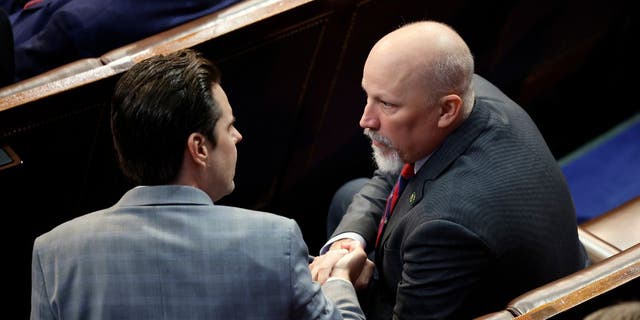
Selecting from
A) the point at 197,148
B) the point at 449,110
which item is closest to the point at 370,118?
the point at 449,110

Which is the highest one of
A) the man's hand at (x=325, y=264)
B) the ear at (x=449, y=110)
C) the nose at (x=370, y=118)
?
the ear at (x=449, y=110)

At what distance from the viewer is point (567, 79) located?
10.3 ft

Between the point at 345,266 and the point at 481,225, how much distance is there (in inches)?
14.7

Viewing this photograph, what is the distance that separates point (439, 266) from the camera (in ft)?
5.19

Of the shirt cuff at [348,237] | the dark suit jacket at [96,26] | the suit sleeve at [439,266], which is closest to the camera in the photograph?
the suit sleeve at [439,266]

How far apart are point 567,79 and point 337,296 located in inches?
75.4

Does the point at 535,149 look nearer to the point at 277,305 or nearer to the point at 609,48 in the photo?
the point at 277,305

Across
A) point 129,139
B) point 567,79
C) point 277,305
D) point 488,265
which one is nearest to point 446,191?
point 488,265

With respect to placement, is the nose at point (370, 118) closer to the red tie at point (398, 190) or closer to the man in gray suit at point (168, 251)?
the red tie at point (398, 190)

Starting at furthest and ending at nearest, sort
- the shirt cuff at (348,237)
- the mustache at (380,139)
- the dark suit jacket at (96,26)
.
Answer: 1. the dark suit jacket at (96,26)
2. the shirt cuff at (348,237)
3. the mustache at (380,139)

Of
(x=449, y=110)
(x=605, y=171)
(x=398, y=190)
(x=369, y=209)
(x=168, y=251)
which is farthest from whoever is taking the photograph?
(x=605, y=171)

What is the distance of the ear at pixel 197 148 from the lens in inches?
54.4

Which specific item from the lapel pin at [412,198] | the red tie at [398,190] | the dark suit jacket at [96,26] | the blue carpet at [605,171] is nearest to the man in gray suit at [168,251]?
the lapel pin at [412,198]

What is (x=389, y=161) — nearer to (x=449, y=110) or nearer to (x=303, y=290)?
(x=449, y=110)
